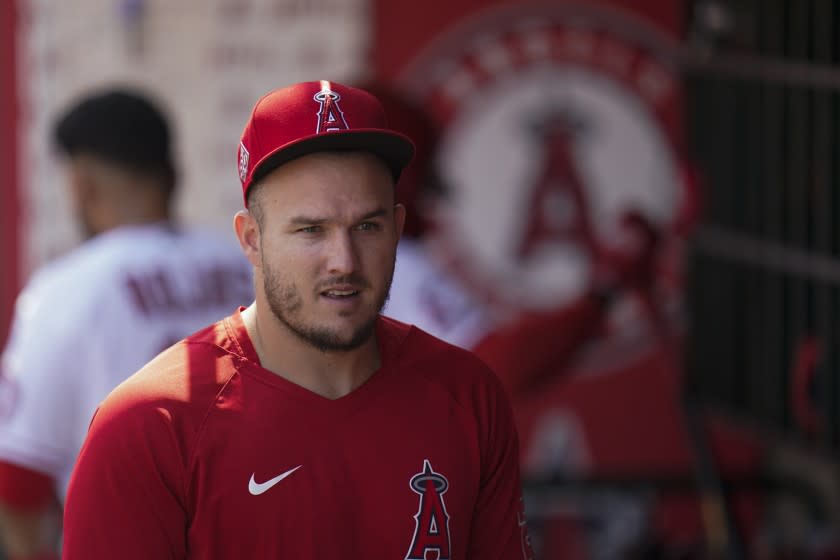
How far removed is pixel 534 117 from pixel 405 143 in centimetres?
309

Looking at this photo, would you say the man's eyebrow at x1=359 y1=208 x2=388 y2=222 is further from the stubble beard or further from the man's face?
the stubble beard

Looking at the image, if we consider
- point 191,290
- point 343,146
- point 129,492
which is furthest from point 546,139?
point 129,492

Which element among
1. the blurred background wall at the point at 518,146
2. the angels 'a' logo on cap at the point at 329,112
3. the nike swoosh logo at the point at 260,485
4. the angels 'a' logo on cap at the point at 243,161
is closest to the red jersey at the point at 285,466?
the nike swoosh logo at the point at 260,485

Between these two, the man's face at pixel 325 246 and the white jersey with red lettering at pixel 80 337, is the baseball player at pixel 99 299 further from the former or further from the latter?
the man's face at pixel 325 246

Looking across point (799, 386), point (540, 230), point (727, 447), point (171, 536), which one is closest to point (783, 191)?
point (799, 386)

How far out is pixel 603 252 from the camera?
3566 millimetres

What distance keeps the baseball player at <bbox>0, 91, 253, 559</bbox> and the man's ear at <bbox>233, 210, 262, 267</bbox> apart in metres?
1.04

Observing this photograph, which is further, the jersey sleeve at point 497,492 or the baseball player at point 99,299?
the baseball player at point 99,299

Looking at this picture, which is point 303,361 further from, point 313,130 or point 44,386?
point 44,386

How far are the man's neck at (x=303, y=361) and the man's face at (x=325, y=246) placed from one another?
0.10ft

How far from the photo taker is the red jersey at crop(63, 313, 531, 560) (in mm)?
1755

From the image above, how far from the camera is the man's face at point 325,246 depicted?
1828mm

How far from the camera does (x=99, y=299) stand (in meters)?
2.90

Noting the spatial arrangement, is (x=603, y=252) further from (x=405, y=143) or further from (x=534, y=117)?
(x=405, y=143)
